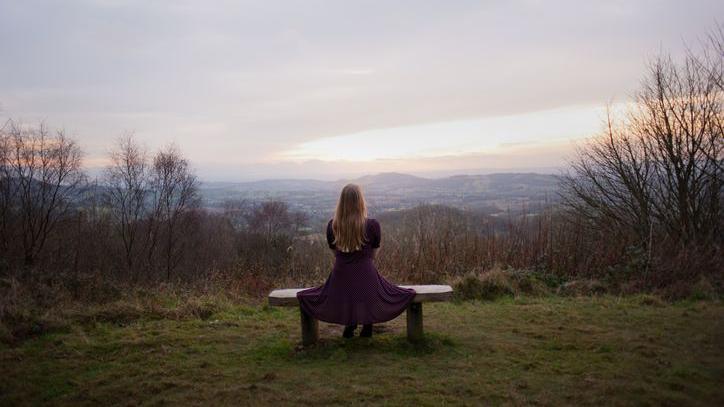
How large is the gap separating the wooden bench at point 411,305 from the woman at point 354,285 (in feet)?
0.32

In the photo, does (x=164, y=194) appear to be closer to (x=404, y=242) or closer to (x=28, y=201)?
(x=28, y=201)

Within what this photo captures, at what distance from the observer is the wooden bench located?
438 cm

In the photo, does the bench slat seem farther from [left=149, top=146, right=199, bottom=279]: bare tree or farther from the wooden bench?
[left=149, top=146, right=199, bottom=279]: bare tree

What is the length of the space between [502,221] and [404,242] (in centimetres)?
225

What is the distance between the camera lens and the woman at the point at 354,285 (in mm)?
4305

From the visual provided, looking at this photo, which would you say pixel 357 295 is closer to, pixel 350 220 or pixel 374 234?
pixel 374 234

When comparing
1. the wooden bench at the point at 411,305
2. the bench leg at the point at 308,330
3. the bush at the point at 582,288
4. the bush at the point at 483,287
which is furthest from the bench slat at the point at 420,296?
the bush at the point at 582,288

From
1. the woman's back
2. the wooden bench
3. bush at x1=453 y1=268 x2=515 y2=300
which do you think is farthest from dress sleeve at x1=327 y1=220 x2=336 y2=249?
bush at x1=453 y1=268 x2=515 y2=300

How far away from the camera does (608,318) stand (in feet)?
17.8

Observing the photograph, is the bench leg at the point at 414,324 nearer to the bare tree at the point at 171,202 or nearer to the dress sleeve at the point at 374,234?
the dress sleeve at the point at 374,234

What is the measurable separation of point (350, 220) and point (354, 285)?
618 mm

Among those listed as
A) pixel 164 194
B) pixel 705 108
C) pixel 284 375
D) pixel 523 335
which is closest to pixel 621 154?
pixel 705 108

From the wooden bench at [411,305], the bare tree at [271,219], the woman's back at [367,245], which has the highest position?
the woman's back at [367,245]

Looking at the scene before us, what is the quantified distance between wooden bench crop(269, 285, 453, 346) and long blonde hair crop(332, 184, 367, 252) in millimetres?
735
